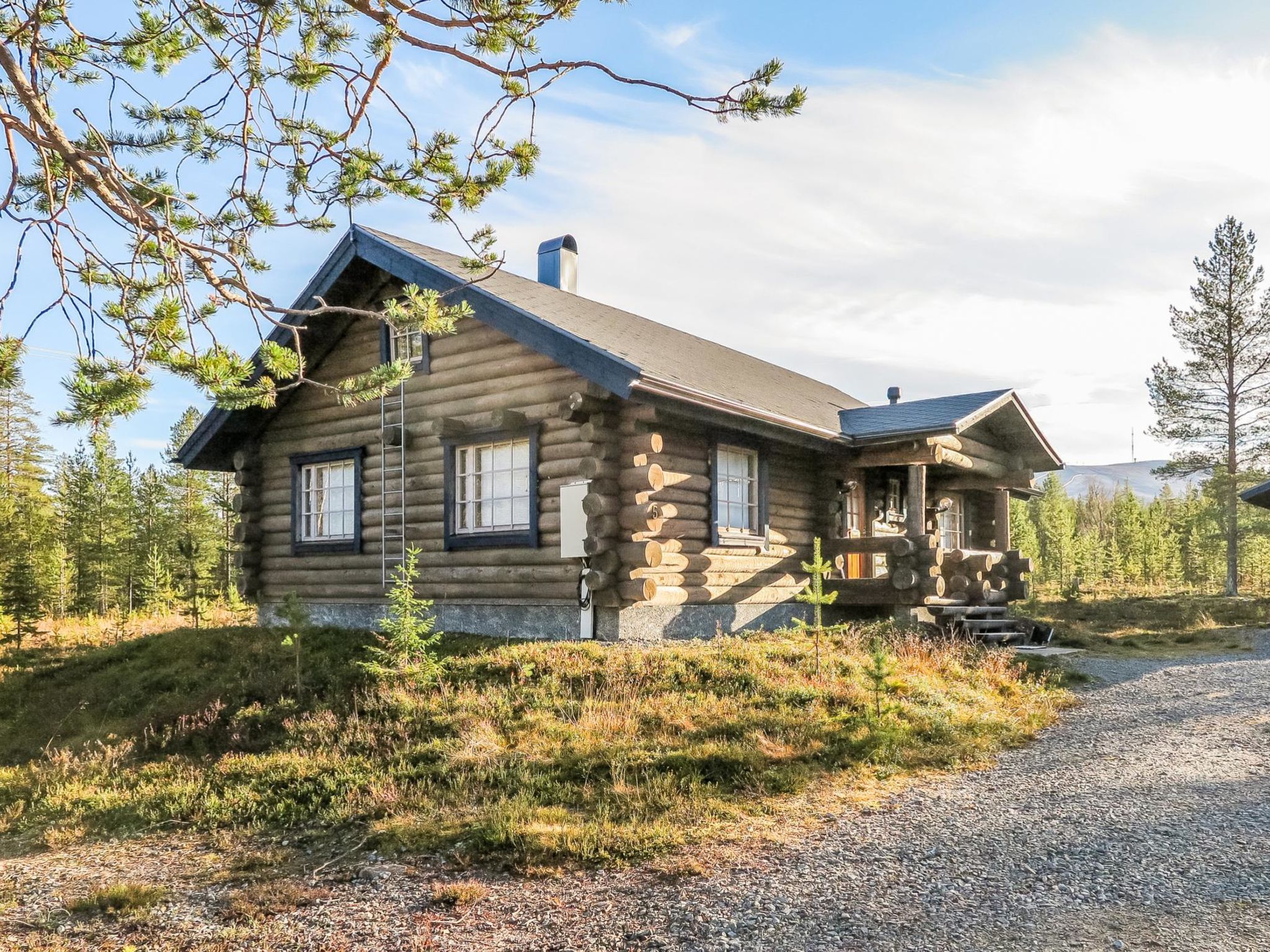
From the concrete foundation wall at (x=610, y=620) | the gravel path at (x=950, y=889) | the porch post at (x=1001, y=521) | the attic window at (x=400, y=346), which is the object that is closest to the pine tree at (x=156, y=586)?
the concrete foundation wall at (x=610, y=620)

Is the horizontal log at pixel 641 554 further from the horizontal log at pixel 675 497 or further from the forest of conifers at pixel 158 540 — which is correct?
the forest of conifers at pixel 158 540

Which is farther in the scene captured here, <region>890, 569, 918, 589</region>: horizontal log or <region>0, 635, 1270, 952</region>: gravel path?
<region>890, 569, 918, 589</region>: horizontal log

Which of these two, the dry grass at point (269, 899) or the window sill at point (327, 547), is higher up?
the window sill at point (327, 547)

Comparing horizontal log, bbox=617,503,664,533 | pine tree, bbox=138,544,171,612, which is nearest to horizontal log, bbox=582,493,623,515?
horizontal log, bbox=617,503,664,533

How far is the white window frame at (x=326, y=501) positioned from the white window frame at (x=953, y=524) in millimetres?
12499

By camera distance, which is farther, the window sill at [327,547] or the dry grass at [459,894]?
the window sill at [327,547]

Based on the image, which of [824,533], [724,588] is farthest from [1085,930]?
[824,533]

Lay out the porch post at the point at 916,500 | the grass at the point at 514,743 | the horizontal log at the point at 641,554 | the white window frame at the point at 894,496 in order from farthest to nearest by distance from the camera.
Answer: the white window frame at the point at 894,496 < the porch post at the point at 916,500 < the horizontal log at the point at 641,554 < the grass at the point at 514,743

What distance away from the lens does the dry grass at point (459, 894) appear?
18.0 feet

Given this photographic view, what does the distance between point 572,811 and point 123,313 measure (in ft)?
15.1

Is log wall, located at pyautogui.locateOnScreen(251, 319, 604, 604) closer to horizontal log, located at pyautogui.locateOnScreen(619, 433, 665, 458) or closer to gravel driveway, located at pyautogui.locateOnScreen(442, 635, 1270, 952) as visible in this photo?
horizontal log, located at pyautogui.locateOnScreen(619, 433, 665, 458)

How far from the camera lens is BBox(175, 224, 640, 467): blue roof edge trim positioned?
36.8 feet

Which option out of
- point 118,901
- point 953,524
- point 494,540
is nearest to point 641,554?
point 494,540

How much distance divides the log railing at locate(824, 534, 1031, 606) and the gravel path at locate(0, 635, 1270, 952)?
692 cm
